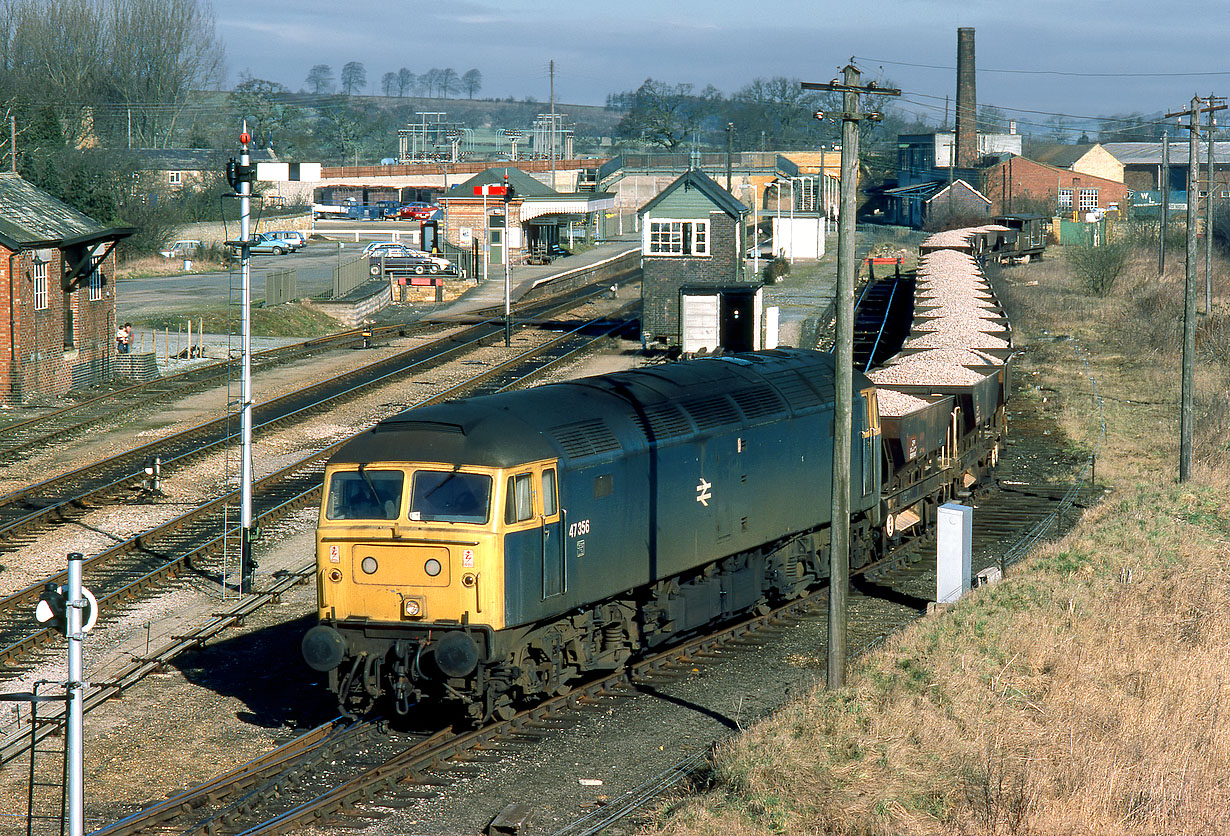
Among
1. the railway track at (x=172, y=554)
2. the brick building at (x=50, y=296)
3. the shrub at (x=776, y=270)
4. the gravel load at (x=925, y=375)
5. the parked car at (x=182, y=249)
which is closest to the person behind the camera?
the railway track at (x=172, y=554)

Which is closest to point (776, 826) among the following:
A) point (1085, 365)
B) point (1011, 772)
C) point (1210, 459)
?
point (1011, 772)

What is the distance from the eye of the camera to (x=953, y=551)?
2023cm

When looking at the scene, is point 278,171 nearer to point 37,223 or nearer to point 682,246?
point 37,223

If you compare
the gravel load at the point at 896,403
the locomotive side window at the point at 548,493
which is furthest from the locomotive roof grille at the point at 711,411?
the gravel load at the point at 896,403

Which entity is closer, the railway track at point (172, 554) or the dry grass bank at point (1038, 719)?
the dry grass bank at point (1038, 719)

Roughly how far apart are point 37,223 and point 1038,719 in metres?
30.6

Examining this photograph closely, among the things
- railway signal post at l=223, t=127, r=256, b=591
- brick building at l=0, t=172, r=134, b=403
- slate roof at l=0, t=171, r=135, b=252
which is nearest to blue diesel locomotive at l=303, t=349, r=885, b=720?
railway signal post at l=223, t=127, r=256, b=591

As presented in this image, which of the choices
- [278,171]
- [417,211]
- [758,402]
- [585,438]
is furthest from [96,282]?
[417,211]

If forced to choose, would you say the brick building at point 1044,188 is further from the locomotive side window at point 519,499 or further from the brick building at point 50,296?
the locomotive side window at point 519,499

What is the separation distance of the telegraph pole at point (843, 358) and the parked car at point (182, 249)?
2409 inches

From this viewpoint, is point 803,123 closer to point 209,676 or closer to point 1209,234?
point 1209,234

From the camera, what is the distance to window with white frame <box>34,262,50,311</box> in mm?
35188

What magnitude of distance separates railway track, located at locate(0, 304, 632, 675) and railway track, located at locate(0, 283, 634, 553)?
2.16 meters

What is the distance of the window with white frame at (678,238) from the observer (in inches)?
1837
